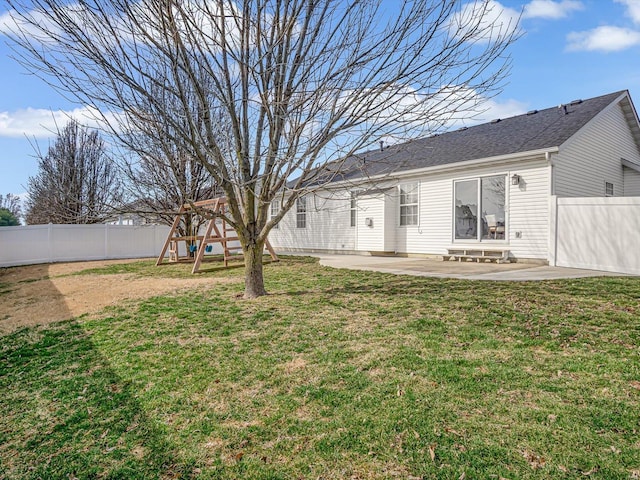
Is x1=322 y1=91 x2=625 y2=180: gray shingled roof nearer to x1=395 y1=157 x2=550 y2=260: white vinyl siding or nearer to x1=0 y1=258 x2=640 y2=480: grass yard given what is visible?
x1=395 y1=157 x2=550 y2=260: white vinyl siding

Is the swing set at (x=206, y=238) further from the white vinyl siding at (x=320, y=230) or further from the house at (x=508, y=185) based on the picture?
the white vinyl siding at (x=320, y=230)

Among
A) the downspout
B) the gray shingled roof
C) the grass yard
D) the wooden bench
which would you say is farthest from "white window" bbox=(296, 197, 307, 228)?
the grass yard

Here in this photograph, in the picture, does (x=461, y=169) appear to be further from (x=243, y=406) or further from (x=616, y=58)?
(x=243, y=406)

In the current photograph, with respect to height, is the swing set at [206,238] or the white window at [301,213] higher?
the white window at [301,213]

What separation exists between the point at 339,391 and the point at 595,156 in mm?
11987

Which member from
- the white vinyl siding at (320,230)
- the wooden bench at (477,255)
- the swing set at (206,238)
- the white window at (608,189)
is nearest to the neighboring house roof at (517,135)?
the white window at (608,189)

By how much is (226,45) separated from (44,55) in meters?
2.26

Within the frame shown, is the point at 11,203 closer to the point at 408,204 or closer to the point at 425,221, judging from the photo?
the point at 408,204

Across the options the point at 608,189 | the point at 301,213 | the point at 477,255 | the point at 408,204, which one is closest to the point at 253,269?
the point at 477,255

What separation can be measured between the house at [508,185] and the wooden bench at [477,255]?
0.11 meters

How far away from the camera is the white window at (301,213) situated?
1736 cm

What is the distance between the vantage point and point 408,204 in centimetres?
1339

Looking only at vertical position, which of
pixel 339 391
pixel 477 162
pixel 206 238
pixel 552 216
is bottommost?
pixel 339 391

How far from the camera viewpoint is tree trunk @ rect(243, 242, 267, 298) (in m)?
6.52
